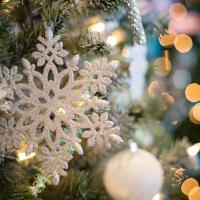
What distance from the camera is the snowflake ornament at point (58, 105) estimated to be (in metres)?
0.47

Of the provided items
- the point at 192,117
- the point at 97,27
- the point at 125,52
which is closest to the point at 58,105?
the point at 97,27

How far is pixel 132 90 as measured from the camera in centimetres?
81

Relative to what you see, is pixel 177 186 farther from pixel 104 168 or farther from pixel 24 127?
pixel 24 127

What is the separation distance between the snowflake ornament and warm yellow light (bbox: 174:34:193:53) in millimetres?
671

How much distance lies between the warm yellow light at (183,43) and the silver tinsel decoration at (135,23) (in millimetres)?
650

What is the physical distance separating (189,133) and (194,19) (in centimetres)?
30

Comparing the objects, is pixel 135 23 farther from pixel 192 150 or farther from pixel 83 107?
pixel 192 150

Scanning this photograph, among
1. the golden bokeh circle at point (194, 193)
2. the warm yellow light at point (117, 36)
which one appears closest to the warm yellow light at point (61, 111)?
the warm yellow light at point (117, 36)

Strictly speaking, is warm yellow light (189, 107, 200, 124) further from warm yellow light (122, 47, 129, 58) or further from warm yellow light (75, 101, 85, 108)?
warm yellow light (75, 101, 85, 108)

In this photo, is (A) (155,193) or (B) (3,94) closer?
(B) (3,94)

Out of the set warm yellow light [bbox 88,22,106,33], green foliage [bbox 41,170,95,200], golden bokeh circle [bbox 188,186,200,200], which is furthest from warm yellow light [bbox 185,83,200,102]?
green foliage [bbox 41,170,95,200]

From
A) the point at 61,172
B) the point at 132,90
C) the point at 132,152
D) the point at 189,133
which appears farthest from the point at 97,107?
the point at 189,133

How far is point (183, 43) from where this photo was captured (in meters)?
1.12

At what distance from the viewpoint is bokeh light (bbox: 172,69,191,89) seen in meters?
1.11
